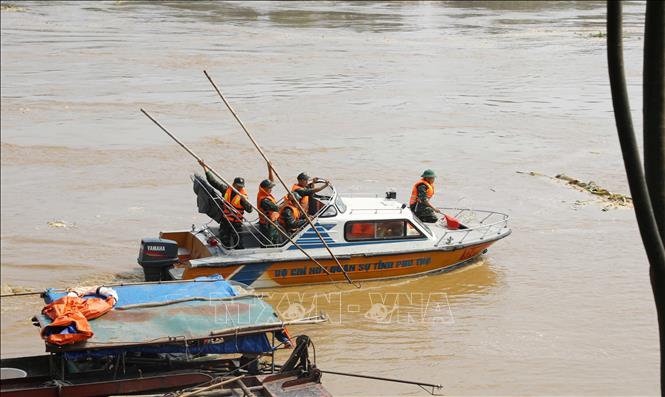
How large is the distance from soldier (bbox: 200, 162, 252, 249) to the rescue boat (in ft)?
0.35

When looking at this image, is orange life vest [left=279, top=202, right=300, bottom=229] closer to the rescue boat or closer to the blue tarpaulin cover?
the rescue boat

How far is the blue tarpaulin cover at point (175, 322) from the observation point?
29.2ft

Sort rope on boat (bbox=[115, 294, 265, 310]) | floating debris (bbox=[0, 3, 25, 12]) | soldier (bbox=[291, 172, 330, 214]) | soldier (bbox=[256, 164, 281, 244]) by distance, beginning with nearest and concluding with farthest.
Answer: rope on boat (bbox=[115, 294, 265, 310]), soldier (bbox=[256, 164, 281, 244]), soldier (bbox=[291, 172, 330, 214]), floating debris (bbox=[0, 3, 25, 12])

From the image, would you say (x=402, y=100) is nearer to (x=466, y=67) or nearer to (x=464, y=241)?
(x=466, y=67)

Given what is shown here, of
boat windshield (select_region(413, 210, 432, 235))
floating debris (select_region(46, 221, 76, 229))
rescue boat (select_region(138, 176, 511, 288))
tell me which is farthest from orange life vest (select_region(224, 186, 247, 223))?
floating debris (select_region(46, 221, 76, 229))

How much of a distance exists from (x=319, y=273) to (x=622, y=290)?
5089mm

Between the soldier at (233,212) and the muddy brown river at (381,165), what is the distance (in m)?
1.18

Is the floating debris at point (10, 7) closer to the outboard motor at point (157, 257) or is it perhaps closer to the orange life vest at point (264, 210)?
the orange life vest at point (264, 210)

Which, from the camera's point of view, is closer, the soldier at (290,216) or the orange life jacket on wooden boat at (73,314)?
the orange life jacket on wooden boat at (73,314)

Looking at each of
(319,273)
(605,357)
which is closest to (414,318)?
(319,273)

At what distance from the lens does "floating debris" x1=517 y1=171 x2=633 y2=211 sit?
69.5ft

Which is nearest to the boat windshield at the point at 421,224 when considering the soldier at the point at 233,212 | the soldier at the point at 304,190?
the soldier at the point at 304,190

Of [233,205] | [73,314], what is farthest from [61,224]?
[73,314]

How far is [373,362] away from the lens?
1248 centimetres
